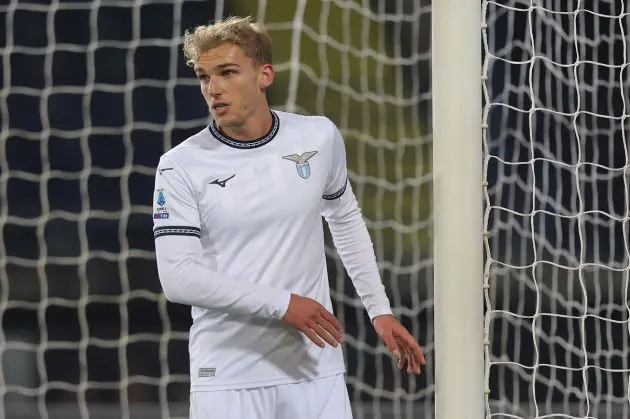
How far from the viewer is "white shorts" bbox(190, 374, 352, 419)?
2.09 metres

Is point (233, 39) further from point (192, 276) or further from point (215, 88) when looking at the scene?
point (192, 276)

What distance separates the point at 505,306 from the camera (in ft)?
16.9

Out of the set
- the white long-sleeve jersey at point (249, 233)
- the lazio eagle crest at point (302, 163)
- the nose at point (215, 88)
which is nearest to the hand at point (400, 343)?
the white long-sleeve jersey at point (249, 233)

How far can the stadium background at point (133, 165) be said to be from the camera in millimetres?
Result: 5637

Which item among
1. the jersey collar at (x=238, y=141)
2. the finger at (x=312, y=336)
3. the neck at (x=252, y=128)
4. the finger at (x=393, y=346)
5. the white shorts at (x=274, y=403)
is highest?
the neck at (x=252, y=128)

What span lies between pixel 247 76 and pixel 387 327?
0.54m

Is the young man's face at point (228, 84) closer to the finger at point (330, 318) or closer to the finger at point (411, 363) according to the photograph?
the finger at point (330, 318)

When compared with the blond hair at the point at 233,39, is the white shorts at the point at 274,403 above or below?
below

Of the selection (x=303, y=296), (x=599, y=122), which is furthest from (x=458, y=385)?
(x=599, y=122)

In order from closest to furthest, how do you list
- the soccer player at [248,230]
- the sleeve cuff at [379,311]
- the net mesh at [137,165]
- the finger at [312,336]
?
the finger at [312,336] → the soccer player at [248,230] → the sleeve cuff at [379,311] → the net mesh at [137,165]

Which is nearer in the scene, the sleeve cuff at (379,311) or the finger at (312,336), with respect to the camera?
the finger at (312,336)

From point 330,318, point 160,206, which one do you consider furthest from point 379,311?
point 160,206

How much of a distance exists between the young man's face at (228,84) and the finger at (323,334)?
0.41 metres

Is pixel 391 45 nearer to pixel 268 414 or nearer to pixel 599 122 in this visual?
pixel 599 122
